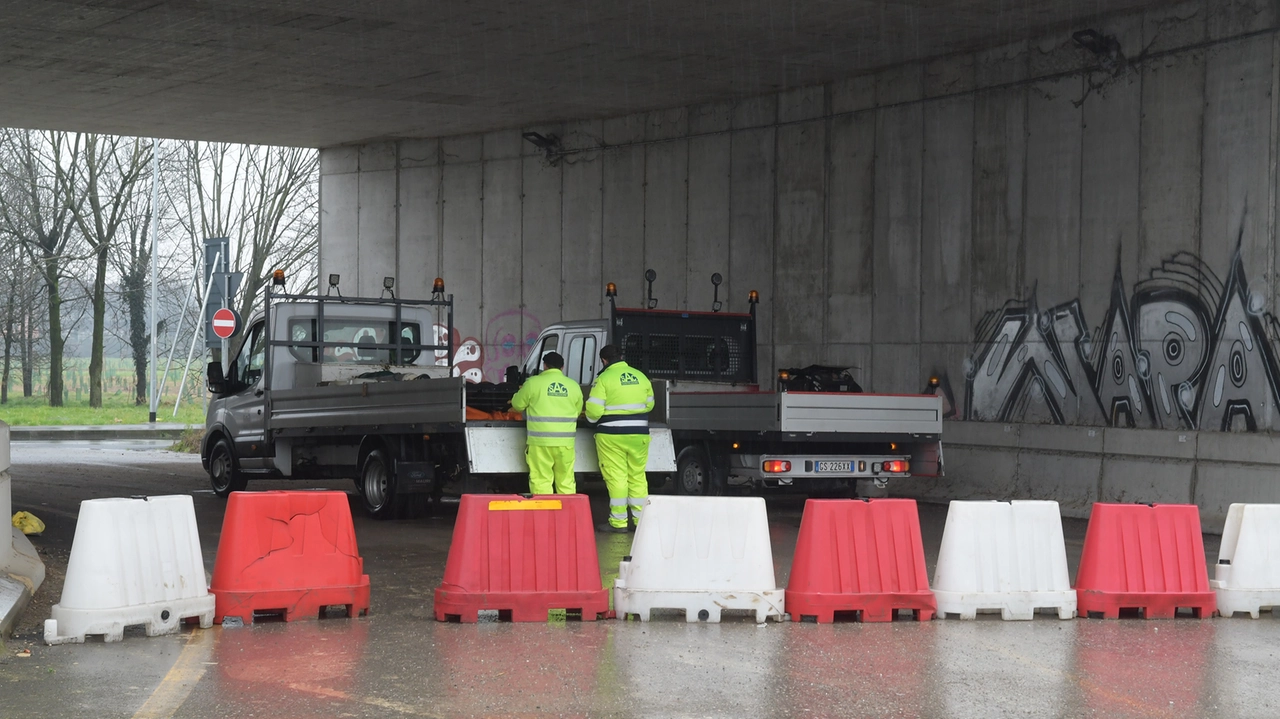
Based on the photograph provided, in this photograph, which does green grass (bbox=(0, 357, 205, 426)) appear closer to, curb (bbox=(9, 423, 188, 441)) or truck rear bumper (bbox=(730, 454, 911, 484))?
curb (bbox=(9, 423, 188, 441))

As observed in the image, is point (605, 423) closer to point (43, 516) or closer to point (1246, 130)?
point (43, 516)

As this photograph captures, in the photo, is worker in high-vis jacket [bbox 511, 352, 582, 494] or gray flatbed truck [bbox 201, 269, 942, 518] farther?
gray flatbed truck [bbox 201, 269, 942, 518]

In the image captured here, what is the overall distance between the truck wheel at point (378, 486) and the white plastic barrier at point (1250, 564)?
26.5ft

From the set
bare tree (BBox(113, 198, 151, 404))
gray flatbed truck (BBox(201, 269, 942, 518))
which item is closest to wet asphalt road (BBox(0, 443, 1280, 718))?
→ gray flatbed truck (BBox(201, 269, 942, 518))

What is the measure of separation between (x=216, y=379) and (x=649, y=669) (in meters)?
11.3

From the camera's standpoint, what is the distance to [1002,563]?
910 centimetres

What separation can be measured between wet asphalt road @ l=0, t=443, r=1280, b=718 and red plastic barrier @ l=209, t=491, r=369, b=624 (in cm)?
16

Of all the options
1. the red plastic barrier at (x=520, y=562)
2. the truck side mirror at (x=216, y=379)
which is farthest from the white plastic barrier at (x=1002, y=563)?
the truck side mirror at (x=216, y=379)

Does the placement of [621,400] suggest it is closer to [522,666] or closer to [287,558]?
[287,558]

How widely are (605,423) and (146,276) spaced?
130ft

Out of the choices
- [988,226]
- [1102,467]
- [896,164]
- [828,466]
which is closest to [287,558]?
[828,466]

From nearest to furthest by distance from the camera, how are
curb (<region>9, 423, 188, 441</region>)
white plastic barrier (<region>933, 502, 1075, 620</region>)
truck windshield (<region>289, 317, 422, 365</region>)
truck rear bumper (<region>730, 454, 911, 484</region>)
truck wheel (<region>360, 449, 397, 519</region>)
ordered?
1. white plastic barrier (<region>933, 502, 1075, 620</region>)
2. truck wheel (<region>360, 449, 397, 519</region>)
3. truck rear bumper (<region>730, 454, 911, 484</region>)
4. truck windshield (<region>289, 317, 422, 365</region>)
5. curb (<region>9, 423, 188, 441</region>)

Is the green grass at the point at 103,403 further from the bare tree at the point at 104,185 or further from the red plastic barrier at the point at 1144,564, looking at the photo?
the red plastic barrier at the point at 1144,564

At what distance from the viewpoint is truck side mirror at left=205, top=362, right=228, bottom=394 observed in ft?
56.3
